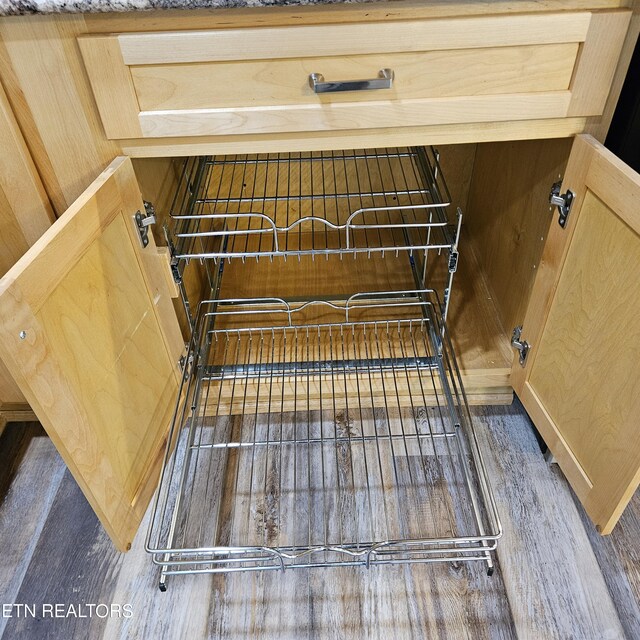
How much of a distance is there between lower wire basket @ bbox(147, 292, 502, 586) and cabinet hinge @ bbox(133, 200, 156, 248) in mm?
341

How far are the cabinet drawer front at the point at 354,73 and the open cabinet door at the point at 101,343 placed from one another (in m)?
0.14

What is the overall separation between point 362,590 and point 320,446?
12.6 inches

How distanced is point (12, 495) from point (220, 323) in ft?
1.92

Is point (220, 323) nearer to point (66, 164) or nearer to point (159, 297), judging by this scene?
point (159, 297)

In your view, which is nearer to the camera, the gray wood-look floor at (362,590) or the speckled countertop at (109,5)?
the speckled countertop at (109,5)

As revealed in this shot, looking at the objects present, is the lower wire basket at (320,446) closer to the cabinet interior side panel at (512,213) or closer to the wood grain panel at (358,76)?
the cabinet interior side panel at (512,213)

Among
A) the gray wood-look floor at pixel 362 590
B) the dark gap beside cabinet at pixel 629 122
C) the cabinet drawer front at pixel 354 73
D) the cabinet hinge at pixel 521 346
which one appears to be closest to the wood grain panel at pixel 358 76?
the cabinet drawer front at pixel 354 73

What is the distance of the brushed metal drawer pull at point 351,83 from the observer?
0.81m

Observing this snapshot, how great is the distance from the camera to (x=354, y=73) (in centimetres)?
82

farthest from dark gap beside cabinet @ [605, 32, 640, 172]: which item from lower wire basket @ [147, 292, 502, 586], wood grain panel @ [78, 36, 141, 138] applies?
wood grain panel @ [78, 36, 141, 138]

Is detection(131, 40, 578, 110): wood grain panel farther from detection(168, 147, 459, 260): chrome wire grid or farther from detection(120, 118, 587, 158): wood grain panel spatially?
detection(168, 147, 459, 260): chrome wire grid

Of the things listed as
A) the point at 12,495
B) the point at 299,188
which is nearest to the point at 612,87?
the point at 299,188

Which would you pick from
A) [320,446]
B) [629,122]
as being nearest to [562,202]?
[629,122]

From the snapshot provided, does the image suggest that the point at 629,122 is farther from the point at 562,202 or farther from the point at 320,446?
the point at 320,446
